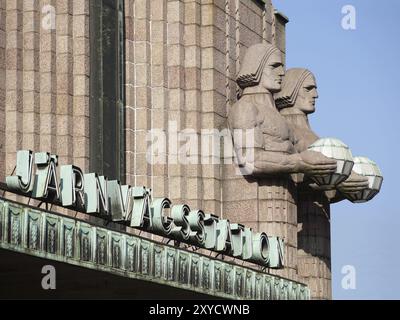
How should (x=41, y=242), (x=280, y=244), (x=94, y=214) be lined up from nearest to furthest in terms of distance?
(x=41, y=242) < (x=94, y=214) < (x=280, y=244)

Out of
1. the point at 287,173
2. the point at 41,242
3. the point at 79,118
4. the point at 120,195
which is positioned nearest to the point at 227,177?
the point at 287,173

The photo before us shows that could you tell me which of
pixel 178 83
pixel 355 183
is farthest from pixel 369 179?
pixel 178 83

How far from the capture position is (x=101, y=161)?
5775 cm

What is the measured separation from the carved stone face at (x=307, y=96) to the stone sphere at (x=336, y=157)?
388 centimetres

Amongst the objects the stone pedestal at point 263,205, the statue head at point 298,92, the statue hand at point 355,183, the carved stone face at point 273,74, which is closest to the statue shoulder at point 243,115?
the carved stone face at point 273,74

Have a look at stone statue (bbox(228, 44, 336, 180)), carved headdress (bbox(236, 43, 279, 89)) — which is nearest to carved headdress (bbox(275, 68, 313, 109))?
stone statue (bbox(228, 44, 336, 180))

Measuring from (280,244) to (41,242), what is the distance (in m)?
14.2

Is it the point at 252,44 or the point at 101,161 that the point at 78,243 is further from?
the point at 252,44

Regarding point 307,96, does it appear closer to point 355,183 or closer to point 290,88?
point 290,88

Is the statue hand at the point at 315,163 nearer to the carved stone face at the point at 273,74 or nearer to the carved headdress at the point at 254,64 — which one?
the carved stone face at the point at 273,74

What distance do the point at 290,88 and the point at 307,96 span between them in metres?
0.82

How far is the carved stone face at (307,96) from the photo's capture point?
214ft

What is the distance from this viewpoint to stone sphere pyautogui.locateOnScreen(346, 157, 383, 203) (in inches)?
2532

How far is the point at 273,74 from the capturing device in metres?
63.0
